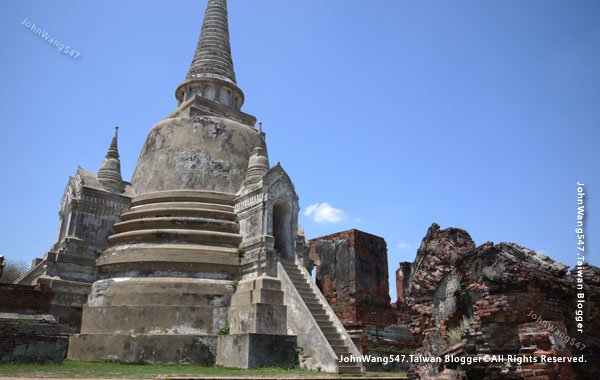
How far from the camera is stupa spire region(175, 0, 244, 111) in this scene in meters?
22.1

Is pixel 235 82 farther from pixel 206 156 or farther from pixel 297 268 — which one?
pixel 297 268

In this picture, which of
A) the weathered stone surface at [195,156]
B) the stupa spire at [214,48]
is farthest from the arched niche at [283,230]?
the stupa spire at [214,48]

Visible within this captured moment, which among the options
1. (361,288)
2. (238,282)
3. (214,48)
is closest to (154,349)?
(238,282)

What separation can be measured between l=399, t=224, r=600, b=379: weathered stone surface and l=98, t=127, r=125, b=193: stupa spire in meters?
12.9

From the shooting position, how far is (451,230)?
977 cm

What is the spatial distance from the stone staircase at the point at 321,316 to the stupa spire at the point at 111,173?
704 cm

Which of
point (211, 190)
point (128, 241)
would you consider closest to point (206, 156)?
point (211, 190)

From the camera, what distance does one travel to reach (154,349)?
46.3 ft

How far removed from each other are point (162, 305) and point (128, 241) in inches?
129

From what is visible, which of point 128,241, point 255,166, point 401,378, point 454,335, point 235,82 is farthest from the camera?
point 235,82

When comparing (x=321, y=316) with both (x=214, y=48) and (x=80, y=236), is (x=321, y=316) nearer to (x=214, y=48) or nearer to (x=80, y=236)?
(x=80, y=236)

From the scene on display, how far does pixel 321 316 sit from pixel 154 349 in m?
4.93

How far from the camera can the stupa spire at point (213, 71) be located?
72.4ft

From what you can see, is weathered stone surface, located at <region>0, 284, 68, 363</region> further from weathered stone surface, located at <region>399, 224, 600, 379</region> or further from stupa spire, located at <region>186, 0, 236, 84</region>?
stupa spire, located at <region>186, 0, 236, 84</region>
